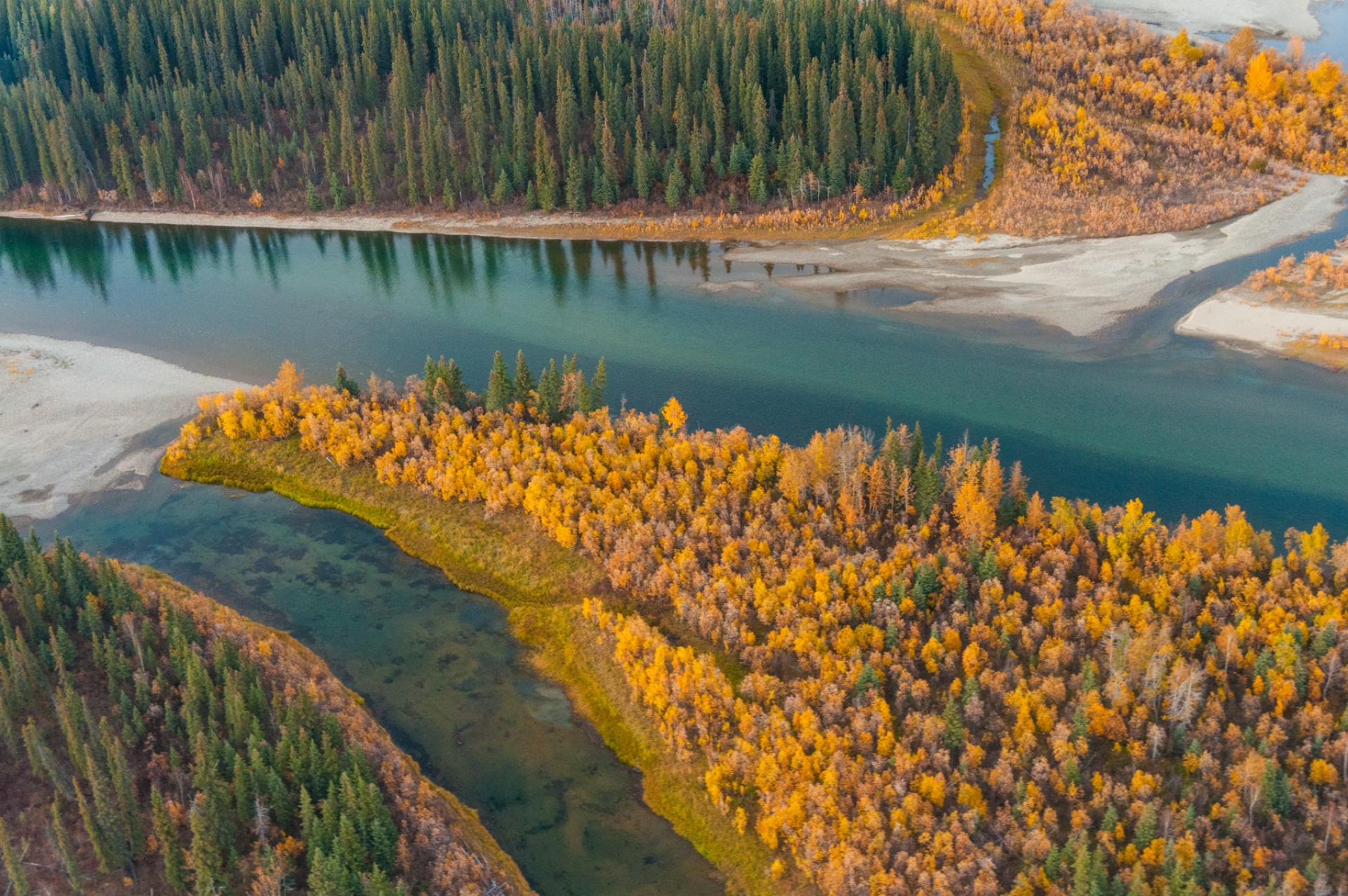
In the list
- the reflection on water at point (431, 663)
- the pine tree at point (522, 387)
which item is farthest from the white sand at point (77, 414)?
the pine tree at point (522, 387)

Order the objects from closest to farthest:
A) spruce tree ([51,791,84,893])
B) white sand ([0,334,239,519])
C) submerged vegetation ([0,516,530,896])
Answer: spruce tree ([51,791,84,893])
submerged vegetation ([0,516,530,896])
white sand ([0,334,239,519])

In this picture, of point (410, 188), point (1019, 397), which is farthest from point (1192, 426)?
point (410, 188)

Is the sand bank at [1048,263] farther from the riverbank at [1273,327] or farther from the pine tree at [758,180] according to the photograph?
the pine tree at [758,180]

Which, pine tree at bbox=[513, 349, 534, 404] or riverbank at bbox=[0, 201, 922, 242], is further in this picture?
riverbank at bbox=[0, 201, 922, 242]

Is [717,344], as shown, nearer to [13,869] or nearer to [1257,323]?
[1257,323]

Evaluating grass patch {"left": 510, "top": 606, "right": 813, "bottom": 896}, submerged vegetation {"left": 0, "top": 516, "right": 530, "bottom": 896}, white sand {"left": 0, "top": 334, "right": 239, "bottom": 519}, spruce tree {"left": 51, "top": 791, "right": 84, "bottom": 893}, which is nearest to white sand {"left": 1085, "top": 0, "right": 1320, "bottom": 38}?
grass patch {"left": 510, "top": 606, "right": 813, "bottom": 896}

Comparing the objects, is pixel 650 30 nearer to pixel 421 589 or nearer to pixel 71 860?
pixel 421 589

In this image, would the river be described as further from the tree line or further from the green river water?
the tree line
